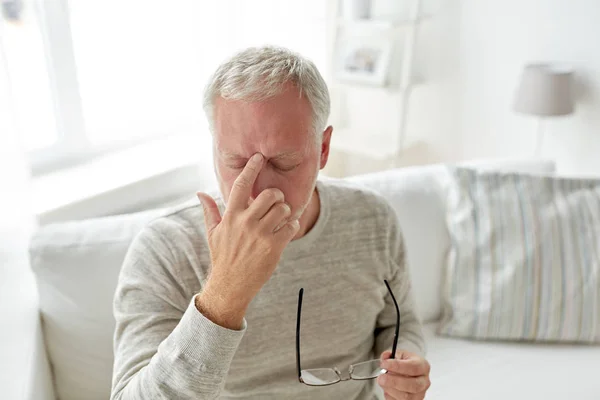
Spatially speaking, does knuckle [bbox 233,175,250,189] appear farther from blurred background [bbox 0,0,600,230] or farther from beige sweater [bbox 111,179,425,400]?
blurred background [bbox 0,0,600,230]

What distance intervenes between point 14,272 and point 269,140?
68cm

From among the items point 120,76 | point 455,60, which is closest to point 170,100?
point 120,76

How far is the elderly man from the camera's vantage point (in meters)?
0.86

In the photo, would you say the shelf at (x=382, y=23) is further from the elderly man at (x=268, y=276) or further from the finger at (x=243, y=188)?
the finger at (x=243, y=188)

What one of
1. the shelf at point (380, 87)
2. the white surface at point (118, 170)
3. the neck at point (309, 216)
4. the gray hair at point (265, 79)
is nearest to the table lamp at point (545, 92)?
the shelf at point (380, 87)

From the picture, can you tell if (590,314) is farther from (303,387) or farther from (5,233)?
Result: (5,233)

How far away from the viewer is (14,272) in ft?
4.13

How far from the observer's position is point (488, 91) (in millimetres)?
2734

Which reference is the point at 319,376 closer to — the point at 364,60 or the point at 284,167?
the point at 284,167

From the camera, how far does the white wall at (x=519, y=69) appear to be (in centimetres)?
238

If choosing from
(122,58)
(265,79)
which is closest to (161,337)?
(265,79)

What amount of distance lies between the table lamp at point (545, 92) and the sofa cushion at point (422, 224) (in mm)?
742

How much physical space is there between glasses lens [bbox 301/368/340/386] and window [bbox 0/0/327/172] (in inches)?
57.7

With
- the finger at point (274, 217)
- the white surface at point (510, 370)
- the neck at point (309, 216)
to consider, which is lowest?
the white surface at point (510, 370)
